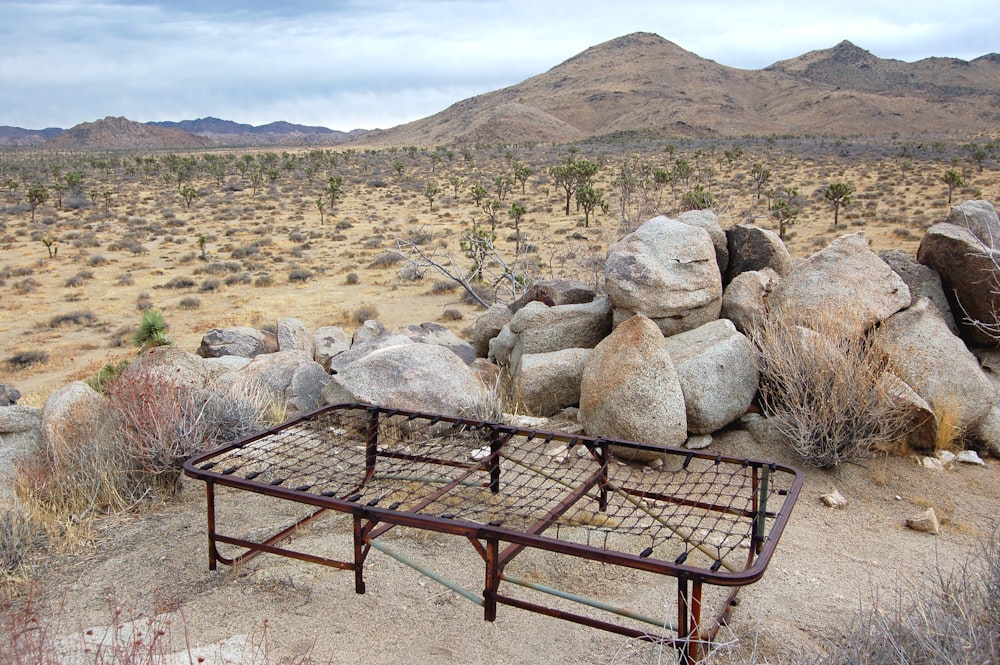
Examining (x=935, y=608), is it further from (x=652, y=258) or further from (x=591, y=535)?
(x=652, y=258)

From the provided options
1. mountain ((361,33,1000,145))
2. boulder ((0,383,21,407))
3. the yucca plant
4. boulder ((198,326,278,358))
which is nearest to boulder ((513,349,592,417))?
boulder ((198,326,278,358))

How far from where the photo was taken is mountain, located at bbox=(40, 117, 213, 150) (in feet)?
400

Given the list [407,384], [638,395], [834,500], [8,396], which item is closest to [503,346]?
[407,384]

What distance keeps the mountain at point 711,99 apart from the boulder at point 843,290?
69.9 meters

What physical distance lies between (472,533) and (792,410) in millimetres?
3098

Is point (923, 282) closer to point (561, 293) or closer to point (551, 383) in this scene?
point (561, 293)

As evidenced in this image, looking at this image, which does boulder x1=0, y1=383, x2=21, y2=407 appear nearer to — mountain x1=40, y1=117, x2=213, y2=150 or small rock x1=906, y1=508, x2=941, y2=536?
small rock x1=906, y1=508, x2=941, y2=536

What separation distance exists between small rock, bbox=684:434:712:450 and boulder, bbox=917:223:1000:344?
241 centimetres

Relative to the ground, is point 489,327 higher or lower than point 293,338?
higher

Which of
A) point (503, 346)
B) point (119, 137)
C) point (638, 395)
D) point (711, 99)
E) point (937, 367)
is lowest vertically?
point (503, 346)

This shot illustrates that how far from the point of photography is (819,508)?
494 cm

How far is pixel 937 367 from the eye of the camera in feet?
18.8

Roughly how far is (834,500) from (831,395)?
0.71m

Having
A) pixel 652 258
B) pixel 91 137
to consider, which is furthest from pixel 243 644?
pixel 91 137
